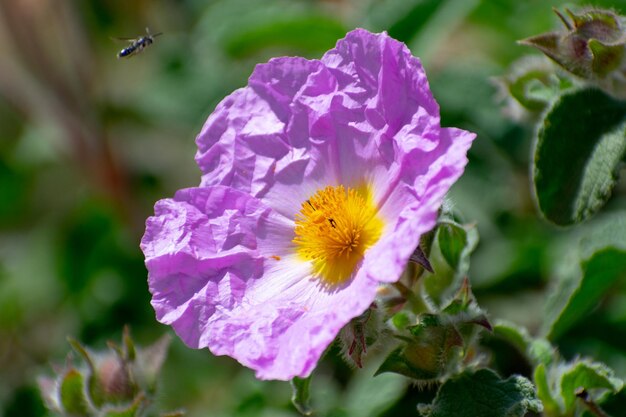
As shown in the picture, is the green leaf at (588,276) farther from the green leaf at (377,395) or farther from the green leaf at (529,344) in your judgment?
the green leaf at (377,395)

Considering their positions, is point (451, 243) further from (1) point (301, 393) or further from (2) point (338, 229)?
(1) point (301, 393)

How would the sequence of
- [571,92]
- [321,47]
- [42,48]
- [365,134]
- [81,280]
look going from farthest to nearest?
[42,48] → [81,280] → [321,47] → [571,92] → [365,134]

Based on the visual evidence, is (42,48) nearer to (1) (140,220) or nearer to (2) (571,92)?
(1) (140,220)

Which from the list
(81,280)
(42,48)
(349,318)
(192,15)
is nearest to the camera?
(349,318)

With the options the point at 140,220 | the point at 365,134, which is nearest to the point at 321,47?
the point at 140,220

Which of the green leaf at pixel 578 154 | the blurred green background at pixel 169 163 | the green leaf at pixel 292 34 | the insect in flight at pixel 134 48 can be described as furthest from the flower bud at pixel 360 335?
the green leaf at pixel 292 34

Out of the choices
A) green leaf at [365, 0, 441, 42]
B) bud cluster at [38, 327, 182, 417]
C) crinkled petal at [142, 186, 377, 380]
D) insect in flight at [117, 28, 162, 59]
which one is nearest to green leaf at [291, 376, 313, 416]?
crinkled petal at [142, 186, 377, 380]
